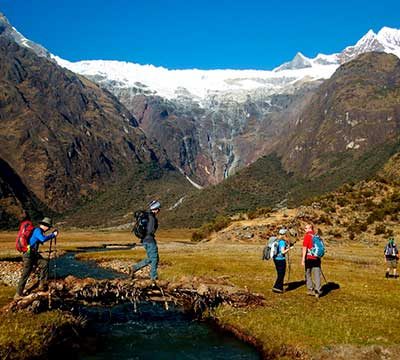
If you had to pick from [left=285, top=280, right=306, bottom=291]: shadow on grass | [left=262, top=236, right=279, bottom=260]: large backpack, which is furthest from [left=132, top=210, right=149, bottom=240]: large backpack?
[left=285, top=280, right=306, bottom=291]: shadow on grass

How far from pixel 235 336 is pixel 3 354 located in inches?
399

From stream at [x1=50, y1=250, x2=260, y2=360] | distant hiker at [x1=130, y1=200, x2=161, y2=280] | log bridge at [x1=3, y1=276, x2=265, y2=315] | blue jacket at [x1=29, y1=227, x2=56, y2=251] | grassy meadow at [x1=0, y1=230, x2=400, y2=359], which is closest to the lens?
grassy meadow at [x1=0, y1=230, x2=400, y2=359]

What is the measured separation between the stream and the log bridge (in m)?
1.21

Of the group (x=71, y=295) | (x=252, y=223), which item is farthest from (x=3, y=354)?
(x=252, y=223)

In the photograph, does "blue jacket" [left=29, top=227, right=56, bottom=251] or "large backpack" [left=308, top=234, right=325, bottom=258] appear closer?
"blue jacket" [left=29, top=227, right=56, bottom=251]

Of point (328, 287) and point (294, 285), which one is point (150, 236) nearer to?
point (294, 285)

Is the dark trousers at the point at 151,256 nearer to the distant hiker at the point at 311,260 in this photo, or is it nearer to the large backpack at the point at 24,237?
the large backpack at the point at 24,237

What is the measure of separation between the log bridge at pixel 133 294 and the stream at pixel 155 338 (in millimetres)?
1209

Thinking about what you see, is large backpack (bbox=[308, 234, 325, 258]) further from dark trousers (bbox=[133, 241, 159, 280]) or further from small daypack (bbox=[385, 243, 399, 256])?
small daypack (bbox=[385, 243, 399, 256])

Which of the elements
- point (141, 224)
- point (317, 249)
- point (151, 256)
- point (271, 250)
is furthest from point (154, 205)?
point (317, 249)

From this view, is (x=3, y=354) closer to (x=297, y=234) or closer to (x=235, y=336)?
(x=235, y=336)

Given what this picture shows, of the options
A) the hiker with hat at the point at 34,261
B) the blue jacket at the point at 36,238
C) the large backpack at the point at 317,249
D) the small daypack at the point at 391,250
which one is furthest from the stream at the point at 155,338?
the small daypack at the point at 391,250

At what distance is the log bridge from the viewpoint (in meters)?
20.4

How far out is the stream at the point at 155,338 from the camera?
1933 cm
